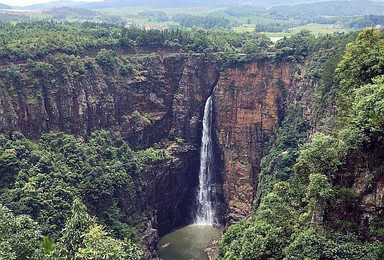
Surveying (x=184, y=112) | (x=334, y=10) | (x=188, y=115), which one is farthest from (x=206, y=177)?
(x=334, y=10)

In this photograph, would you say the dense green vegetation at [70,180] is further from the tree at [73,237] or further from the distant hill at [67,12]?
the distant hill at [67,12]

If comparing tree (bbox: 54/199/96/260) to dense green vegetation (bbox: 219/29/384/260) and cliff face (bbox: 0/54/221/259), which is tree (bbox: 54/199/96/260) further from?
cliff face (bbox: 0/54/221/259)

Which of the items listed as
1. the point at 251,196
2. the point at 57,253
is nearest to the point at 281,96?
the point at 251,196

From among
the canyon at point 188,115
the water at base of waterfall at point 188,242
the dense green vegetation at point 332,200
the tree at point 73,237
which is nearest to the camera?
the tree at point 73,237

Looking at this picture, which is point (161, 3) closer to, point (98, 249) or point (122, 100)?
point (122, 100)

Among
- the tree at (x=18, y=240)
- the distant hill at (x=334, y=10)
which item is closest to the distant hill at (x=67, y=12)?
the distant hill at (x=334, y=10)

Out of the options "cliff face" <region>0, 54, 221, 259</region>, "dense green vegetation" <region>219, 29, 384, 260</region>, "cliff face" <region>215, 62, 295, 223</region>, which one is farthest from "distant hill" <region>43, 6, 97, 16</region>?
"dense green vegetation" <region>219, 29, 384, 260</region>

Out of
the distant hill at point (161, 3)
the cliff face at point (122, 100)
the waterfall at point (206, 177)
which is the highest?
the distant hill at point (161, 3)
